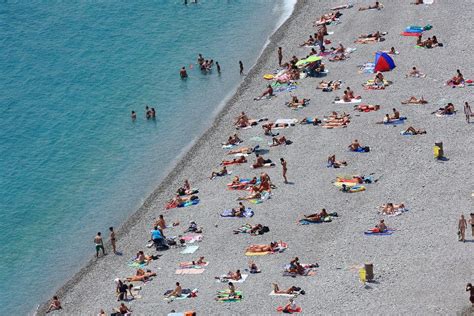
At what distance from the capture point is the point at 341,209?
54094mm

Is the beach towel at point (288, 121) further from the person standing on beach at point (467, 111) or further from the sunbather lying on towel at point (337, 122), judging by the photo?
the person standing on beach at point (467, 111)

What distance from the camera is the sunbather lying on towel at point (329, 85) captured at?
228 feet

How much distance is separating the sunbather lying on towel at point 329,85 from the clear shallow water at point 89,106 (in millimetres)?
7811

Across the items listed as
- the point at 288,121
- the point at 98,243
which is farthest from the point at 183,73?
the point at 98,243

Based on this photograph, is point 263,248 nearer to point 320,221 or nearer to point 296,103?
point 320,221

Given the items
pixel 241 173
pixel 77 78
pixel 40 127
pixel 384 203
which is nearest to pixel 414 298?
pixel 384 203

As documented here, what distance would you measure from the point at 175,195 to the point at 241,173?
12.7ft

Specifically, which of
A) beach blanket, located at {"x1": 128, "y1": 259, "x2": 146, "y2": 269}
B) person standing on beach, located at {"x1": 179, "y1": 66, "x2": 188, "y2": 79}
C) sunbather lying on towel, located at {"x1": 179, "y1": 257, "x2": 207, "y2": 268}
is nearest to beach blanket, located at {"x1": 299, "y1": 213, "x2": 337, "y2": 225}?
sunbather lying on towel, located at {"x1": 179, "y1": 257, "x2": 207, "y2": 268}

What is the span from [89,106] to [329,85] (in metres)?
18.3

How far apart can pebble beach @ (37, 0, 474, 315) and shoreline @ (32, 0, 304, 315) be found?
0.49ft

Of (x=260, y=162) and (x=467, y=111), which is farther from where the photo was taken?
(x=260, y=162)

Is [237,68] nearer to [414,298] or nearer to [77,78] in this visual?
[77,78]

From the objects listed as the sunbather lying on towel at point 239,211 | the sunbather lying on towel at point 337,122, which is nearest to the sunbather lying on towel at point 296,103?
the sunbather lying on towel at point 337,122

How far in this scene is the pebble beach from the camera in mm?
46750
